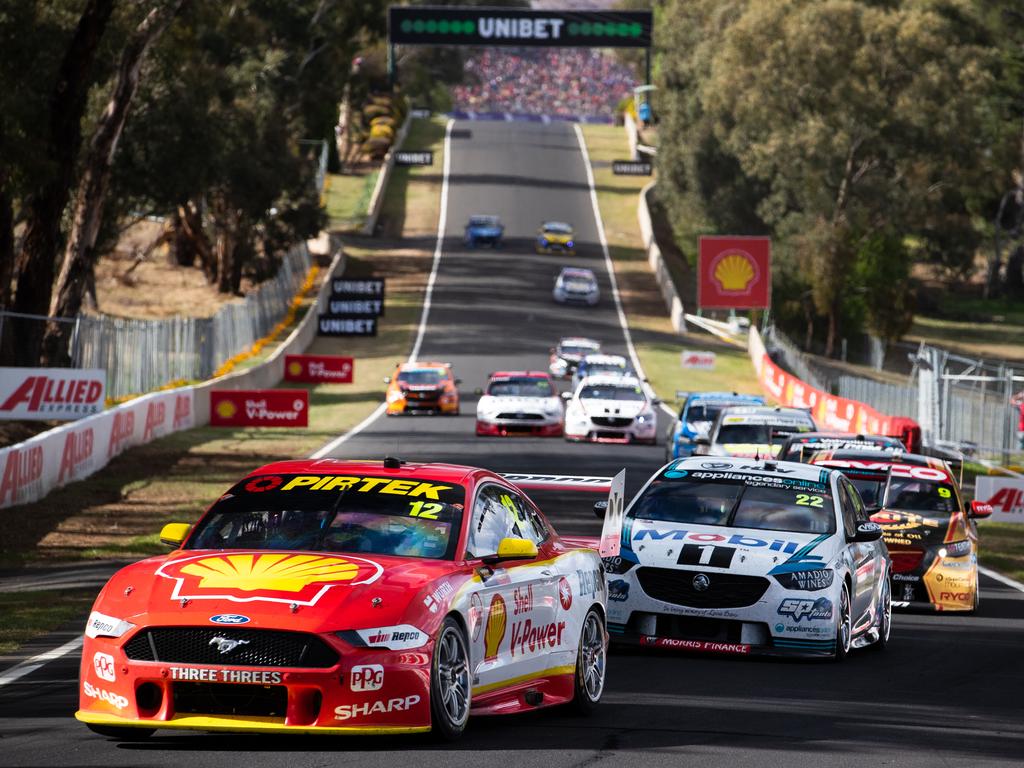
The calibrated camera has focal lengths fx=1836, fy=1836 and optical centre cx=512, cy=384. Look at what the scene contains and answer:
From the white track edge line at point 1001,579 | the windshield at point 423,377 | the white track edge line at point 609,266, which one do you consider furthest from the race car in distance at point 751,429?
the white track edge line at point 609,266

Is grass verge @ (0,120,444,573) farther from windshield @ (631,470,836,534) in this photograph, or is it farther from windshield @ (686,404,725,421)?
windshield @ (686,404,725,421)

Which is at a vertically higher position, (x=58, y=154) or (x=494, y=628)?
(x=58, y=154)

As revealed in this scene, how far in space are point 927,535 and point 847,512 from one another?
316cm

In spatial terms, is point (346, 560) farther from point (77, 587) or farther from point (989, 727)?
point (77, 587)

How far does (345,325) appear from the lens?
6075 cm

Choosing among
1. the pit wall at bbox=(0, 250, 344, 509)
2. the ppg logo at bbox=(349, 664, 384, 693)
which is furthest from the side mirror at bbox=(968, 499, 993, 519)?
the pit wall at bbox=(0, 250, 344, 509)

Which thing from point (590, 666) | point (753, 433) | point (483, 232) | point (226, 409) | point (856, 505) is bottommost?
point (226, 409)

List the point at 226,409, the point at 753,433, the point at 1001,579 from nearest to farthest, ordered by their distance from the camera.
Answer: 1. the point at 1001,579
2. the point at 753,433
3. the point at 226,409

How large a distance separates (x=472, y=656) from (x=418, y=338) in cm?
6363

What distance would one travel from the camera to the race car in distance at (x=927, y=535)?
17.5 m

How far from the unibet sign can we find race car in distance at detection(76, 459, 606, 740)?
70.1m

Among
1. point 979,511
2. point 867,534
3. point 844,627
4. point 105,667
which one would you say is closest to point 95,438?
point 979,511

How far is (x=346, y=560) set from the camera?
29.9 ft

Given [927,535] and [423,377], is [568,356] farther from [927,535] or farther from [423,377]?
[927,535]
